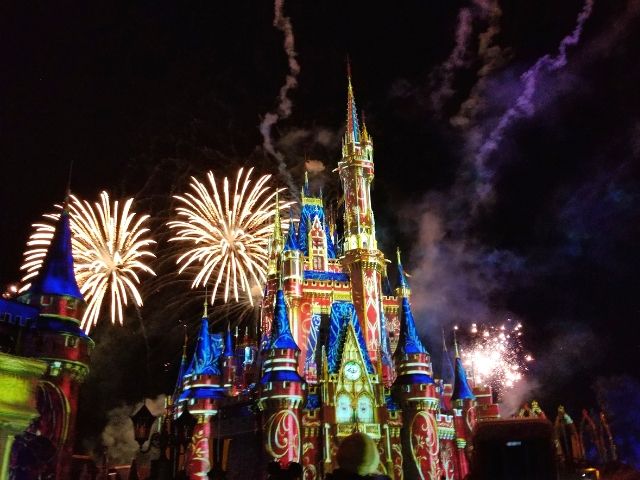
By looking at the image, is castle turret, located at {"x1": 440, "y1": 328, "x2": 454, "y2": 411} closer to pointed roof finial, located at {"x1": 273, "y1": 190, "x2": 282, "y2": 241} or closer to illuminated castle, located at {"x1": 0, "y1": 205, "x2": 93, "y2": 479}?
pointed roof finial, located at {"x1": 273, "y1": 190, "x2": 282, "y2": 241}

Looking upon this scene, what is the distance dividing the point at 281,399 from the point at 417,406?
1031 centimetres

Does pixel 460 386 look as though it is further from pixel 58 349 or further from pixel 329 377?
pixel 58 349

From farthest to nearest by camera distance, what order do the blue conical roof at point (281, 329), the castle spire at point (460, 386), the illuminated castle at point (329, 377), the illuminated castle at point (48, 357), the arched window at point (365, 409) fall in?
the castle spire at point (460, 386) → the arched window at point (365, 409) → the blue conical roof at point (281, 329) → the illuminated castle at point (329, 377) → the illuminated castle at point (48, 357)

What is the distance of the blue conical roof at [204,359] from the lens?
42.9m

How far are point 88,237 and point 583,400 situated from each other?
5333cm

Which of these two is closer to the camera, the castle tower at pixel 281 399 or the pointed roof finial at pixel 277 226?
the castle tower at pixel 281 399

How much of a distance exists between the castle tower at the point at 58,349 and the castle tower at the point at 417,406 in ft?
73.4

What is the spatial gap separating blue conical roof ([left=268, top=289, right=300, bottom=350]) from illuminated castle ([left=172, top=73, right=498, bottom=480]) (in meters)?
0.09

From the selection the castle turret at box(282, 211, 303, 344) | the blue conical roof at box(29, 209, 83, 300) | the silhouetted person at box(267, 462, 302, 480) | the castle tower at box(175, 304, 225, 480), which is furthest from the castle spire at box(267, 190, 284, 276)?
the silhouetted person at box(267, 462, 302, 480)

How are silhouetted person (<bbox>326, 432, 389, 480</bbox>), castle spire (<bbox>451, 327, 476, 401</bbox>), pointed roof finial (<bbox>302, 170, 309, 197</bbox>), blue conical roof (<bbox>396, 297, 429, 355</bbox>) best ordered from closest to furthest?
silhouetted person (<bbox>326, 432, 389, 480</bbox>)
blue conical roof (<bbox>396, 297, 429, 355</bbox>)
castle spire (<bbox>451, 327, 476, 401</bbox>)
pointed roof finial (<bbox>302, 170, 309, 197</bbox>)

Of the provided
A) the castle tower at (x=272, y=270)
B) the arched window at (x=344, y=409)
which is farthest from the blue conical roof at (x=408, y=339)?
the castle tower at (x=272, y=270)

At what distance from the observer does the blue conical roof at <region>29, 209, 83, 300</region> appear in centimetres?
3034

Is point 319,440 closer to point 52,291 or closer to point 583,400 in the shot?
point 52,291

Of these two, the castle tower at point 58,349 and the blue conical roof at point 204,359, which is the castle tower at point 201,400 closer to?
the blue conical roof at point 204,359
